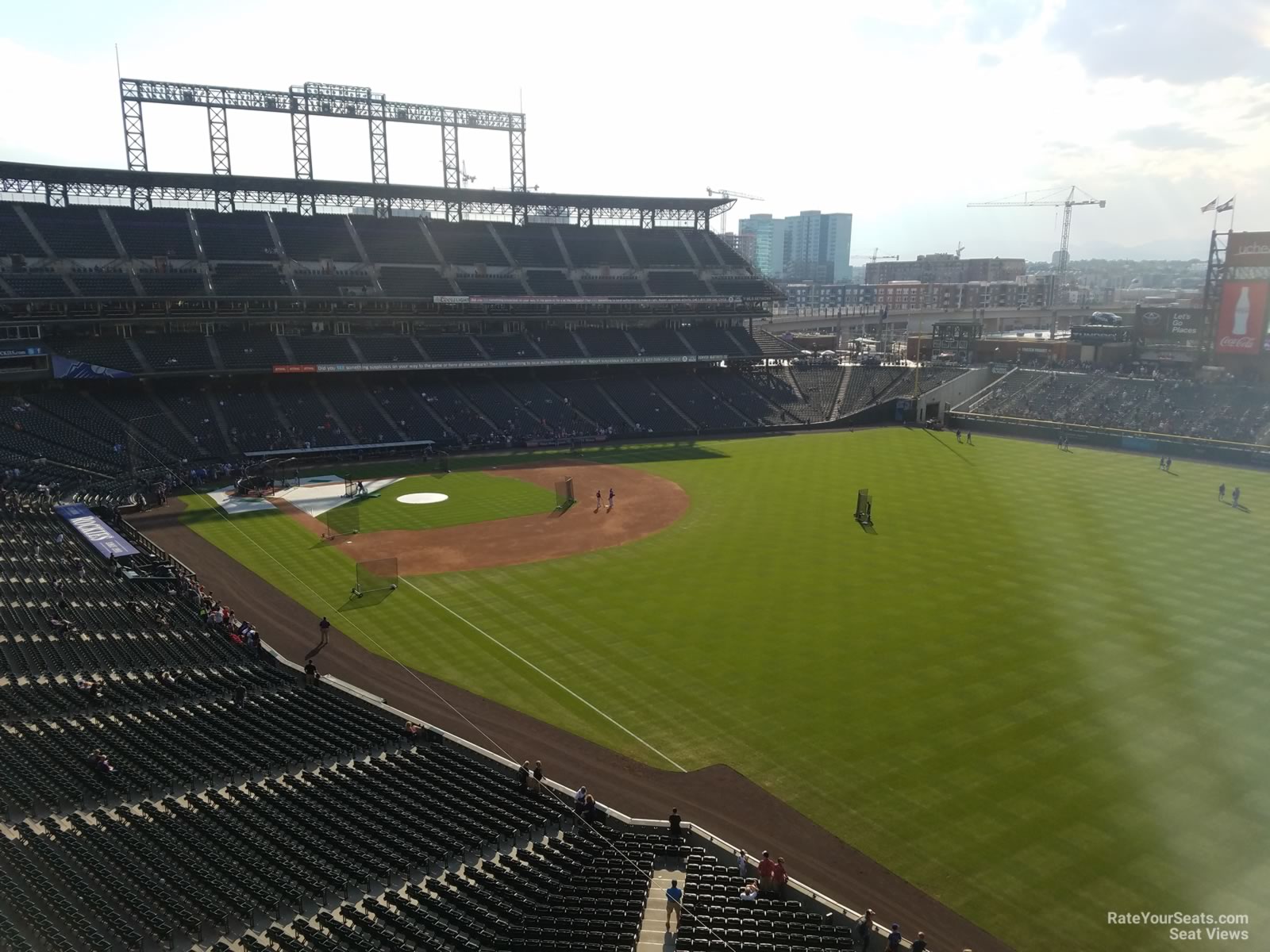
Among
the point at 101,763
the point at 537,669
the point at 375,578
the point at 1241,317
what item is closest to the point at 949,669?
the point at 537,669

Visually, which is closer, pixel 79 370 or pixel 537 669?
pixel 537 669

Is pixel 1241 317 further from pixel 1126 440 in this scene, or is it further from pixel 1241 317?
pixel 1126 440

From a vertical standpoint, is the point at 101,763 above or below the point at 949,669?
above

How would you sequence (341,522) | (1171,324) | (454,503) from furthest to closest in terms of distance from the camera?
(1171,324)
(454,503)
(341,522)

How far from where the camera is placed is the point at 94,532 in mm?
39406

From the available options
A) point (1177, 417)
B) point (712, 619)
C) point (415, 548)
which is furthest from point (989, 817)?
point (1177, 417)

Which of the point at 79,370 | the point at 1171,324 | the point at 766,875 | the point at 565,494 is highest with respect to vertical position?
the point at 1171,324

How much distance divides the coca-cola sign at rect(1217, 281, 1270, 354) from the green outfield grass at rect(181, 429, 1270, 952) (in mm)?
32792

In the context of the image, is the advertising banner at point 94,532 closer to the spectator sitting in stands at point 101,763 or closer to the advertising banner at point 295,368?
the spectator sitting in stands at point 101,763

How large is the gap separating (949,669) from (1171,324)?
78.5m

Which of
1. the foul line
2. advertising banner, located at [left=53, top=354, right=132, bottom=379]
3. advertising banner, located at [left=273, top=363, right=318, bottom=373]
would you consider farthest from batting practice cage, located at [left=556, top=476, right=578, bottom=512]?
advertising banner, located at [left=53, top=354, right=132, bottom=379]

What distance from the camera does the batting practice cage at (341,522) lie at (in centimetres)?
4494

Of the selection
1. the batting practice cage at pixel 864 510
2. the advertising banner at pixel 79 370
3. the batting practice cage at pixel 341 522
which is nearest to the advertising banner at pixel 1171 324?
the batting practice cage at pixel 864 510

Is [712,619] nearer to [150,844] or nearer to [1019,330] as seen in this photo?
[150,844]
